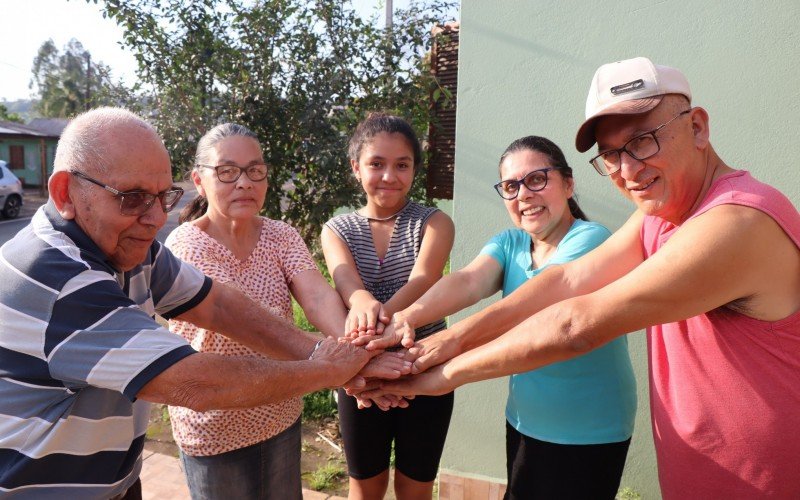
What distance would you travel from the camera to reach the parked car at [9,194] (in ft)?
60.9

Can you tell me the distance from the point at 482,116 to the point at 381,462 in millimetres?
1915

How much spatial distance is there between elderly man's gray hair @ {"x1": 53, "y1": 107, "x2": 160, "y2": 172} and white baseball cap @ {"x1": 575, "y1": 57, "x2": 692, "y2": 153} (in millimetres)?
1413

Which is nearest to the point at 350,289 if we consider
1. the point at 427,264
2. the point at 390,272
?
the point at 390,272

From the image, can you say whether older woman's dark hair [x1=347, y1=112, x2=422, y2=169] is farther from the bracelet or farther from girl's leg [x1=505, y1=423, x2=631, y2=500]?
girl's leg [x1=505, y1=423, x2=631, y2=500]

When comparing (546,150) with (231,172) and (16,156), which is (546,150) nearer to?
(231,172)

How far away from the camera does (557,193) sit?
2.40m

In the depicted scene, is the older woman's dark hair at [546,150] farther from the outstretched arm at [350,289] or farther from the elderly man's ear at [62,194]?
the elderly man's ear at [62,194]

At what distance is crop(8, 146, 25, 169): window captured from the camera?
3103 cm

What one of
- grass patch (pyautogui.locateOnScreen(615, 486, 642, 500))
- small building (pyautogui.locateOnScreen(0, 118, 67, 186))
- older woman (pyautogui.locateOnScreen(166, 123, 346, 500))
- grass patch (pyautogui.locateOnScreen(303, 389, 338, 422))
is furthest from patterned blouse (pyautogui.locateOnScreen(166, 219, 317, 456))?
small building (pyautogui.locateOnScreen(0, 118, 67, 186))

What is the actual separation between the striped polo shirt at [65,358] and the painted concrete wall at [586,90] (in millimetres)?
2148

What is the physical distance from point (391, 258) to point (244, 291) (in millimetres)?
737

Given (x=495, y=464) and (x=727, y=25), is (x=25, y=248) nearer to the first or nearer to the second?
(x=495, y=464)

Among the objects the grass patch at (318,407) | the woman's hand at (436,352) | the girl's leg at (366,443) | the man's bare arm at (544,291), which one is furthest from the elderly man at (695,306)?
the grass patch at (318,407)

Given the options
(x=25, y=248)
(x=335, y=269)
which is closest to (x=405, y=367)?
(x=335, y=269)
